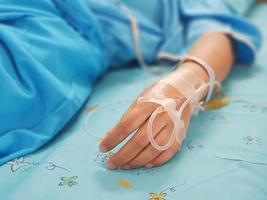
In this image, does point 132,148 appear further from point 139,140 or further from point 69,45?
point 69,45

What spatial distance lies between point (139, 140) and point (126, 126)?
0.03 meters

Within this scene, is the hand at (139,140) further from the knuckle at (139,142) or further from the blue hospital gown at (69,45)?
the blue hospital gown at (69,45)

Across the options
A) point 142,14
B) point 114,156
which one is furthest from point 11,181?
point 142,14

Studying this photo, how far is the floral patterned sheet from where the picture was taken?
56 cm

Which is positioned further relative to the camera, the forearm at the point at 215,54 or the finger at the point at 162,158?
the forearm at the point at 215,54

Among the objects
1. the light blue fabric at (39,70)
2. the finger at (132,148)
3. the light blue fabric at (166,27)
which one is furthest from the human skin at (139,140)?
the light blue fabric at (166,27)

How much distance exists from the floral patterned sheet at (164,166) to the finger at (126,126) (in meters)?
0.05

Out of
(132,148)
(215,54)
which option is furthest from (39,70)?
(215,54)

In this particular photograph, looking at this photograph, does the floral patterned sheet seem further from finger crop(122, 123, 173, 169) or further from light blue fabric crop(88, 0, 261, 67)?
light blue fabric crop(88, 0, 261, 67)

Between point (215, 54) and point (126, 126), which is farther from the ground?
point (126, 126)

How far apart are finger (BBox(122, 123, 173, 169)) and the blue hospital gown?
0.18 metres

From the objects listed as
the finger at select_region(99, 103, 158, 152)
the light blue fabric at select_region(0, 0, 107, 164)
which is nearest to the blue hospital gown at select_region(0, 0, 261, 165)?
the light blue fabric at select_region(0, 0, 107, 164)

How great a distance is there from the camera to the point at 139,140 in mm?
601

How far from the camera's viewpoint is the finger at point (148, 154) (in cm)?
60
